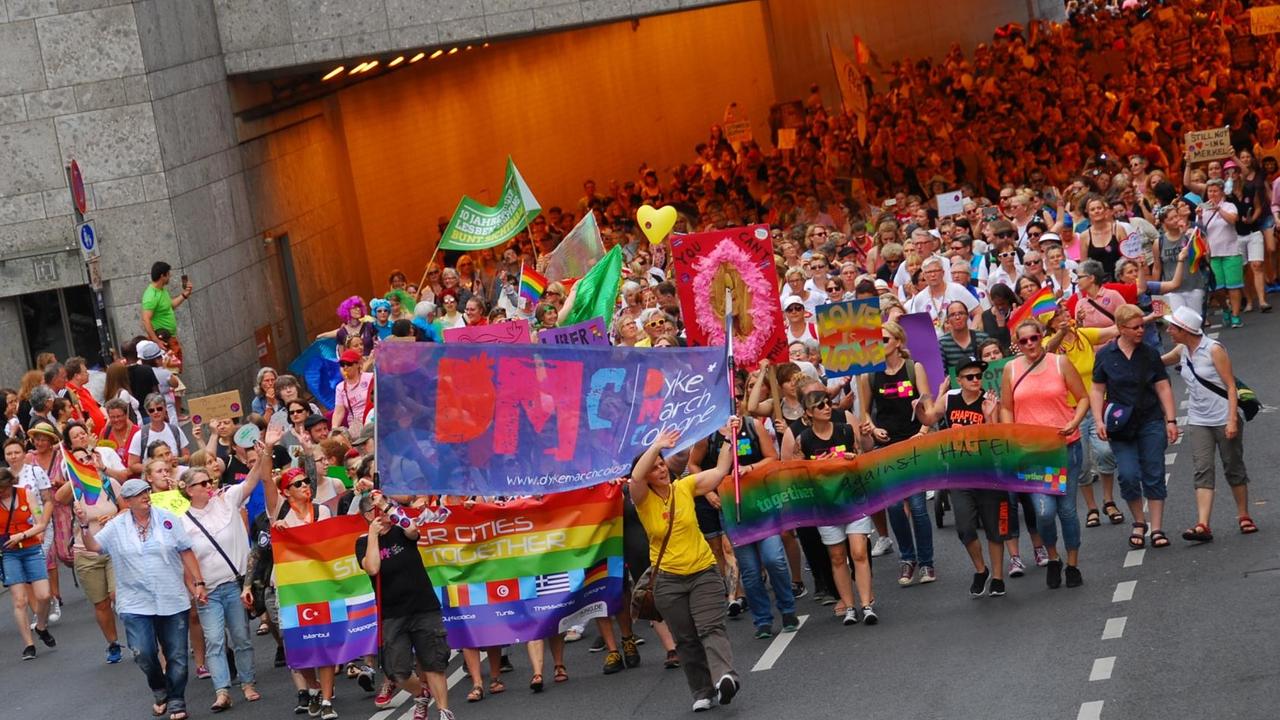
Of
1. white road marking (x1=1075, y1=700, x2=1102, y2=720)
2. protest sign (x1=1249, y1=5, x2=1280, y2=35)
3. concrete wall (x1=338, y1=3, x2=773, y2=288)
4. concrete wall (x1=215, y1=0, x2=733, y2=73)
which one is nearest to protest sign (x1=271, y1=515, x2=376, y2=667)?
white road marking (x1=1075, y1=700, x2=1102, y2=720)

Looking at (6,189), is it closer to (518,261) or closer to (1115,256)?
(518,261)

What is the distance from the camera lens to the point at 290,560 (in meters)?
13.3

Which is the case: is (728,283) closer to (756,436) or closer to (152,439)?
(756,436)

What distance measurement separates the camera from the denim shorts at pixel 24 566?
16.1 m

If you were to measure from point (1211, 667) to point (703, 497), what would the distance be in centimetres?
389

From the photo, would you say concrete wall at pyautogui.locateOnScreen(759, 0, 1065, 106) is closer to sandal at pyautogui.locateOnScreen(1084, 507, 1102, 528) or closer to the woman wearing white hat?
sandal at pyautogui.locateOnScreen(1084, 507, 1102, 528)

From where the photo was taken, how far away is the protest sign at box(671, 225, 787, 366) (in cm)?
1434

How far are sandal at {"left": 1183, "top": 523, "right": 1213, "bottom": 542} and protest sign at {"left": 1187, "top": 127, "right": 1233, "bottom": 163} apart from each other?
967 centimetres

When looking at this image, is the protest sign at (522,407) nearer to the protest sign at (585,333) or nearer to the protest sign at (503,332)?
the protest sign at (585,333)

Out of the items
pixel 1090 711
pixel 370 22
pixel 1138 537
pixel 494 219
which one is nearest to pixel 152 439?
pixel 494 219

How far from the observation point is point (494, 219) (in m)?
21.5

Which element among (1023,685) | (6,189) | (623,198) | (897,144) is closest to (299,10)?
(6,189)

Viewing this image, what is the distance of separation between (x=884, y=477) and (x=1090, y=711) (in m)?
3.24

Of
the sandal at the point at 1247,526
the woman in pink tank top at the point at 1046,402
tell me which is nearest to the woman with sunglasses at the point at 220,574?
the woman in pink tank top at the point at 1046,402
